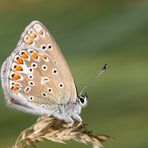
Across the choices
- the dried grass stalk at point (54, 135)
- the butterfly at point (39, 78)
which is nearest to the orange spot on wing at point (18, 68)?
the butterfly at point (39, 78)

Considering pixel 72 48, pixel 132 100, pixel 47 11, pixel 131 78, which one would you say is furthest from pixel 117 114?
pixel 47 11

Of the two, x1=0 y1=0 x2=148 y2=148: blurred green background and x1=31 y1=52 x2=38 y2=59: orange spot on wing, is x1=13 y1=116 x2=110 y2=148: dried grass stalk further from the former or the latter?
x1=0 y1=0 x2=148 y2=148: blurred green background

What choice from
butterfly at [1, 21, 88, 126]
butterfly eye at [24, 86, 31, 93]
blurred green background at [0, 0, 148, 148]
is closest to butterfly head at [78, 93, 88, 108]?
butterfly at [1, 21, 88, 126]

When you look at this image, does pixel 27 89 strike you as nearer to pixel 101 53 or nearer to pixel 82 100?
pixel 82 100

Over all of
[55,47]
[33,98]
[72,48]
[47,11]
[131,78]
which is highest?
[47,11]

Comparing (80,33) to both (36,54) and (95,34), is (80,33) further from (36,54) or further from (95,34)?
(36,54)

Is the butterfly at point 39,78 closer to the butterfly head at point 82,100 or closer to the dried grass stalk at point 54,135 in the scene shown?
the butterfly head at point 82,100

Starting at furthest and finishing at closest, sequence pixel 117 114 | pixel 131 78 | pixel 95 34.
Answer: pixel 95 34
pixel 131 78
pixel 117 114
